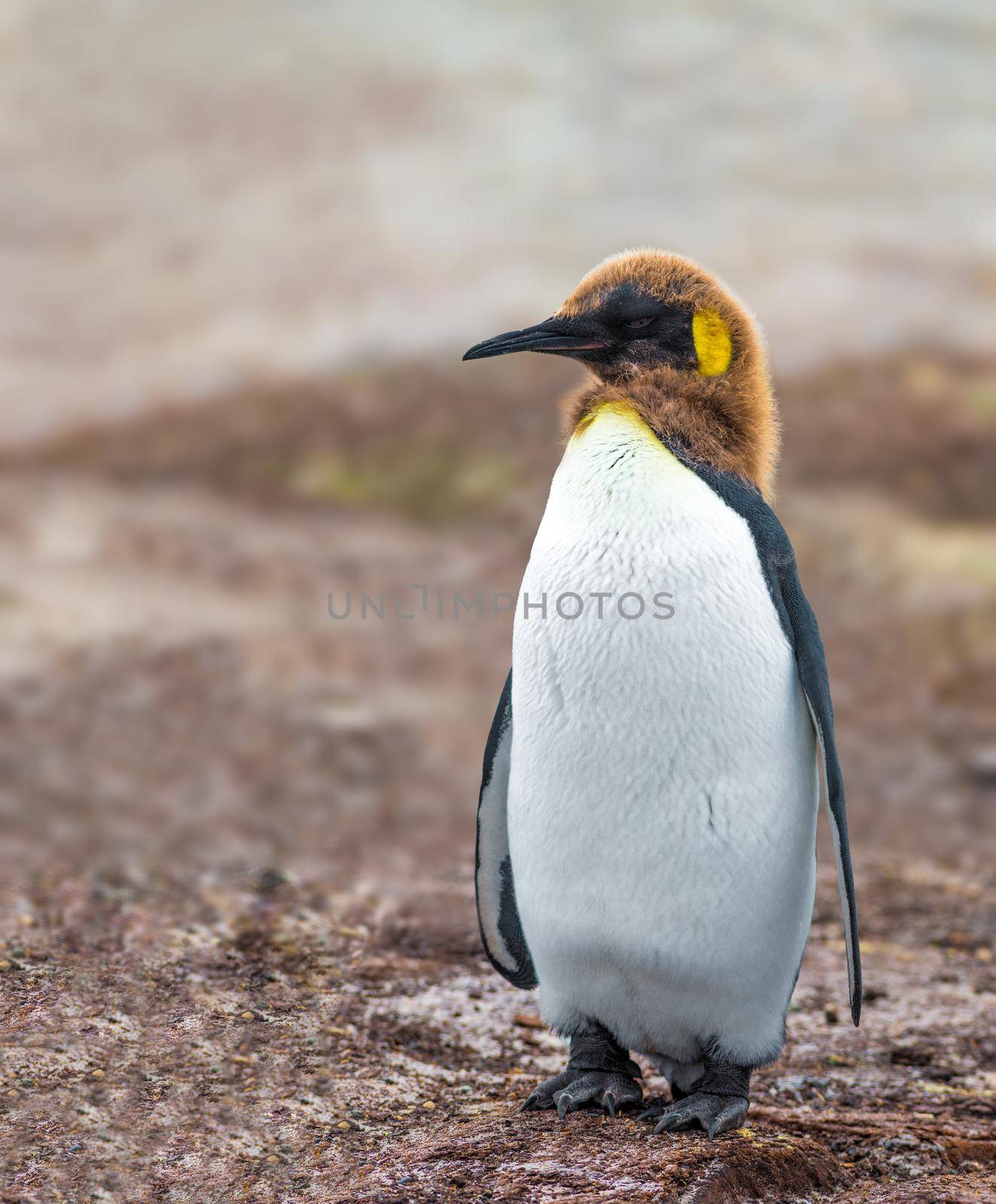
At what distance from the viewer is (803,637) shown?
1.99 meters

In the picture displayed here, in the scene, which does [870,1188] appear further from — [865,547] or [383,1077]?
[865,547]

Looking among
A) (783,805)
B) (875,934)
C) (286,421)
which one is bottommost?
(875,934)

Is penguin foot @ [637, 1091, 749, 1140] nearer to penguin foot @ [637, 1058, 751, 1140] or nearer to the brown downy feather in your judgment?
penguin foot @ [637, 1058, 751, 1140]

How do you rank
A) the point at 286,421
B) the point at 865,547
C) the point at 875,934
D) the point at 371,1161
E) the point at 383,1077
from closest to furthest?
the point at 371,1161, the point at 383,1077, the point at 875,934, the point at 865,547, the point at 286,421

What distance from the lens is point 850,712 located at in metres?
5.78

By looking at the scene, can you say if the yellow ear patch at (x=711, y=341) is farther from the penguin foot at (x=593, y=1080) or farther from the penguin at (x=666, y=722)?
the penguin foot at (x=593, y=1080)

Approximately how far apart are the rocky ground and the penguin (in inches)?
7.7

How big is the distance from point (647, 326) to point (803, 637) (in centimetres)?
60

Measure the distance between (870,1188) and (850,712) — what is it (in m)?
4.13

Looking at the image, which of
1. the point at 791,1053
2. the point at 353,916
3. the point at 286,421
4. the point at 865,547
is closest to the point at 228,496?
the point at 286,421

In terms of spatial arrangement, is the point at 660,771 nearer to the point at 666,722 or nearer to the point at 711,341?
the point at 666,722

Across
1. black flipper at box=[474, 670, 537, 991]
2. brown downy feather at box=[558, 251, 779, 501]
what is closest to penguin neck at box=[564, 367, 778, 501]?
brown downy feather at box=[558, 251, 779, 501]

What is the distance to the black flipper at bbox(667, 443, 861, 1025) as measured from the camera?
1927 mm

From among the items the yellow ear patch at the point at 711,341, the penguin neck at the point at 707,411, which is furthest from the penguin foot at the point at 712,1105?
the yellow ear patch at the point at 711,341
